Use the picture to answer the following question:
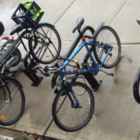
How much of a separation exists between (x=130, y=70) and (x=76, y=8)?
2.72 meters

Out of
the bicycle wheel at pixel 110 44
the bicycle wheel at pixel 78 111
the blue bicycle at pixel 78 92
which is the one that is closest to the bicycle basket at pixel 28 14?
the blue bicycle at pixel 78 92

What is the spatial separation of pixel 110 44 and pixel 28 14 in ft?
5.07

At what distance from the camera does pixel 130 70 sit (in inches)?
145

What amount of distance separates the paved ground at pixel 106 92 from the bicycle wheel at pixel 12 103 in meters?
0.12

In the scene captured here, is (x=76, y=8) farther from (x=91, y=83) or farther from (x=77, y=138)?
(x=77, y=138)

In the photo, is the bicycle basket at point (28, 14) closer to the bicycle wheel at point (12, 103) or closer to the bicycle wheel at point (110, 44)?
the bicycle wheel at point (12, 103)

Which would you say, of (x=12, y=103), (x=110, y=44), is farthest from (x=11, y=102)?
(x=110, y=44)

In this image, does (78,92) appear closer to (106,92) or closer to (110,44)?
(106,92)

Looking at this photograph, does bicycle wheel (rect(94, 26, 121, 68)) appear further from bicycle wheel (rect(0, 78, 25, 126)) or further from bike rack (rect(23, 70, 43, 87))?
bicycle wheel (rect(0, 78, 25, 126))

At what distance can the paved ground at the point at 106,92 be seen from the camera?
9.98 feet

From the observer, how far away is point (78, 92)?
3320mm

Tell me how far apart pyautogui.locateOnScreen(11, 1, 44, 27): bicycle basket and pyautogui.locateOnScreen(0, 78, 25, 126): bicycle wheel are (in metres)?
1.02

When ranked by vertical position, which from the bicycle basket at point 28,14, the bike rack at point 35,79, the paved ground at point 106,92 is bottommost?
the paved ground at point 106,92

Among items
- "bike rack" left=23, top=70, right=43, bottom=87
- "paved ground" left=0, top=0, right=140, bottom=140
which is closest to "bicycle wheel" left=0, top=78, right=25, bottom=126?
"paved ground" left=0, top=0, right=140, bottom=140
